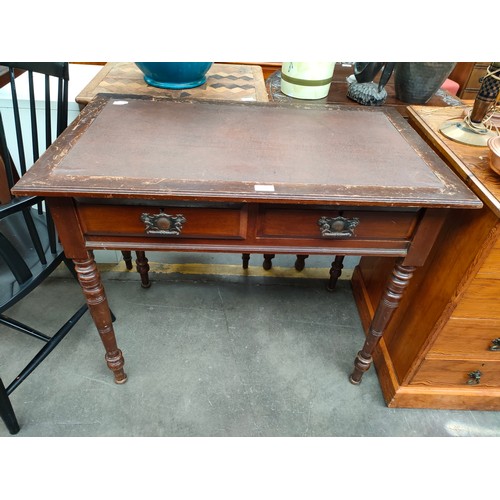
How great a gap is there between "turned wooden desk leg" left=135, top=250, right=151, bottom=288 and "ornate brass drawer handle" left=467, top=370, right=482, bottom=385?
1369 mm

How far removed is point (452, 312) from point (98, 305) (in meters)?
1.06

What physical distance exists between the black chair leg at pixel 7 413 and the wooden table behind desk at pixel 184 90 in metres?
1.00

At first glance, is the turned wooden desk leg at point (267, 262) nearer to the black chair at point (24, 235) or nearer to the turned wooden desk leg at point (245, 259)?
the turned wooden desk leg at point (245, 259)

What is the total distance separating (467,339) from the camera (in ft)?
3.85

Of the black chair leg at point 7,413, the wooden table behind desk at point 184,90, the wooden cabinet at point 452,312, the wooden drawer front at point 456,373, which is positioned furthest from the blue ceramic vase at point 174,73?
the wooden drawer front at point 456,373

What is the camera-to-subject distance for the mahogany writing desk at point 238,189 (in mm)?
839

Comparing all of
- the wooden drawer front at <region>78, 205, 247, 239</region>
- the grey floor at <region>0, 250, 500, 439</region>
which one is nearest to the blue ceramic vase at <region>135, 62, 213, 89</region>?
the wooden drawer front at <region>78, 205, 247, 239</region>

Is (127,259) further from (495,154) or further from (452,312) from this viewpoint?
(495,154)

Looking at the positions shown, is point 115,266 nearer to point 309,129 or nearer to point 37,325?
point 37,325

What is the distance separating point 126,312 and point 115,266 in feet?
1.10

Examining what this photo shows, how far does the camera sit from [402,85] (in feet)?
4.64

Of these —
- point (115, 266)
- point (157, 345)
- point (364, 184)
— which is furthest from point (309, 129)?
point (115, 266)

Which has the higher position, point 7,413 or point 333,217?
point 333,217

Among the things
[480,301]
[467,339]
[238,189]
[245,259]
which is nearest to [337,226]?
[238,189]
